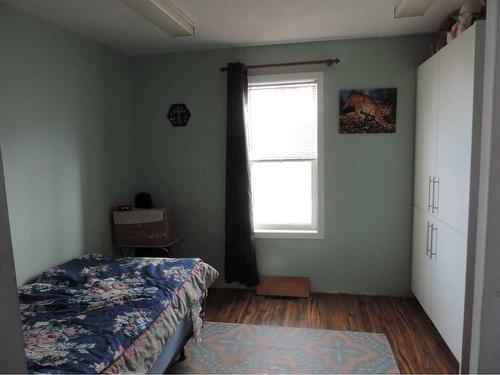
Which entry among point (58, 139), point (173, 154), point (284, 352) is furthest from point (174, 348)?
point (173, 154)

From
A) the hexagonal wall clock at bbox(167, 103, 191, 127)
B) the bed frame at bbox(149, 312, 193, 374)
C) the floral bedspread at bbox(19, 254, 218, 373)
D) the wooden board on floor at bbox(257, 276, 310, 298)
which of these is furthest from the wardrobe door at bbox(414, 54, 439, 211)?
the hexagonal wall clock at bbox(167, 103, 191, 127)

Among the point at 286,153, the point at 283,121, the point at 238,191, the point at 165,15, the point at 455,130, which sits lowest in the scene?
the point at 238,191

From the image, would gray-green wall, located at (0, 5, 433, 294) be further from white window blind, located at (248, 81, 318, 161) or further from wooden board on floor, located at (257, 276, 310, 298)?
white window blind, located at (248, 81, 318, 161)

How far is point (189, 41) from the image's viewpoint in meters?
3.03

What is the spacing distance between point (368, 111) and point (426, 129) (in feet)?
1.85

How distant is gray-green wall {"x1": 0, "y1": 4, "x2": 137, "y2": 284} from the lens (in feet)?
7.12

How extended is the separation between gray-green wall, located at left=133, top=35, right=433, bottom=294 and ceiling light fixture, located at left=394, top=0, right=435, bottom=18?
0.57 metres

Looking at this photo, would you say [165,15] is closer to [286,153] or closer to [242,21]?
[242,21]

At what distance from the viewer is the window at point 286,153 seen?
322cm

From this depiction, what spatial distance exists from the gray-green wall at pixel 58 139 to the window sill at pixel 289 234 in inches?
57.3

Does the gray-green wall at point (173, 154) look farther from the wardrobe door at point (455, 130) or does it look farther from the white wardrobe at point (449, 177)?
the wardrobe door at point (455, 130)

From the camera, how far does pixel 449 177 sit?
222cm

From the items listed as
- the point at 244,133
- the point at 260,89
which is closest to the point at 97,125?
the point at 244,133

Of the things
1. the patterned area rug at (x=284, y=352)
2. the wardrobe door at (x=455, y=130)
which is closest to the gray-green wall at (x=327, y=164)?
the wardrobe door at (x=455, y=130)
